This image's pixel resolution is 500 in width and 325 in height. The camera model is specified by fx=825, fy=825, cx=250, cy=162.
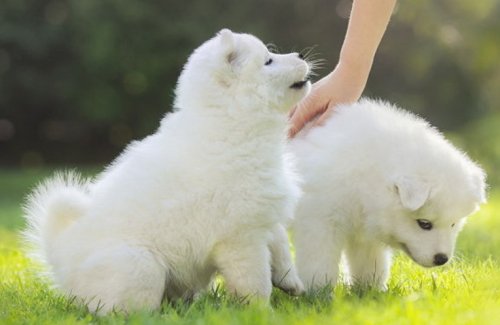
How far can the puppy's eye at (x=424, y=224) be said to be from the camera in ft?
13.4

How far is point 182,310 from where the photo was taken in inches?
142

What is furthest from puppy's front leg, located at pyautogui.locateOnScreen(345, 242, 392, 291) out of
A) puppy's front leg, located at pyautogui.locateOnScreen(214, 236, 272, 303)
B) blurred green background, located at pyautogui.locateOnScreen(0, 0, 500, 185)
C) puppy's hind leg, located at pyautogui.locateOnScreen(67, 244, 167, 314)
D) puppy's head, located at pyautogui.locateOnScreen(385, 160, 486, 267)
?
blurred green background, located at pyautogui.locateOnScreen(0, 0, 500, 185)

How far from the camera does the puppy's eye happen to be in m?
4.10

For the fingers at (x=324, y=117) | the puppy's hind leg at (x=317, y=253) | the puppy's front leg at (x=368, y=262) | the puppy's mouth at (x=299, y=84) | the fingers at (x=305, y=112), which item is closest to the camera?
the puppy's mouth at (x=299, y=84)

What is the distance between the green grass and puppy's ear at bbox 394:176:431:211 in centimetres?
42

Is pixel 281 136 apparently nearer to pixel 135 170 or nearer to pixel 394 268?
pixel 135 170

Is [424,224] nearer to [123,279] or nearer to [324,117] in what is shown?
[324,117]

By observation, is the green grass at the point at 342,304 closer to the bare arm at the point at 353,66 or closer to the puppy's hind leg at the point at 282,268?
the puppy's hind leg at the point at 282,268

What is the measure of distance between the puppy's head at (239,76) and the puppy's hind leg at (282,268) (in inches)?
25.2

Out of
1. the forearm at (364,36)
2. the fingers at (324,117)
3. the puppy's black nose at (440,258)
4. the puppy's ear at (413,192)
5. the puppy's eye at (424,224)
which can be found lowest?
the puppy's black nose at (440,258)

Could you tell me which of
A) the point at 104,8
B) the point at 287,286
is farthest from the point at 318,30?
the point at 287,286

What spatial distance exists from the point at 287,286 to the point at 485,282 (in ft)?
3.21

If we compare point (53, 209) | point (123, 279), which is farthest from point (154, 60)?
point (123, 279)

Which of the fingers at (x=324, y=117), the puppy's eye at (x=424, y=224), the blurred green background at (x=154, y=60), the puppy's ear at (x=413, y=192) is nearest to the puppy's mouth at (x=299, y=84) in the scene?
the puppy's ear at (x=413, y=192)
